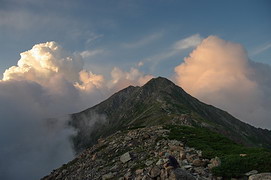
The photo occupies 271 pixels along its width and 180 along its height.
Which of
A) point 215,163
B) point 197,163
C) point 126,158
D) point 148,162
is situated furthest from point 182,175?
point 126,158

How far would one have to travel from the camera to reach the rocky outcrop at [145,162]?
23169 millimetres

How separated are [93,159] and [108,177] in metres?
11.8

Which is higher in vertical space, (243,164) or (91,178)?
(91,178)

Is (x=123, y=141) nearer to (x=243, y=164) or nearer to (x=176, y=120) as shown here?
(x=243, y=164)

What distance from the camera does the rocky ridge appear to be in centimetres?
2323

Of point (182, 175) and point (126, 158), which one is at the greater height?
point (126, 158)

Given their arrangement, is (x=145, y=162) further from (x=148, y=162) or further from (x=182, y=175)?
(x=182, y=175)

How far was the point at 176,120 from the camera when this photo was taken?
100688 millimetres

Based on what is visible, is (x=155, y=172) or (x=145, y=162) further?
(x=145, y=162)

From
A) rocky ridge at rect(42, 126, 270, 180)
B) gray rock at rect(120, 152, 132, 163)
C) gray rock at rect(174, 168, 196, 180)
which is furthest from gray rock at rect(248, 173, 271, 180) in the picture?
gray rock at rect(120, 152, 132, 163)

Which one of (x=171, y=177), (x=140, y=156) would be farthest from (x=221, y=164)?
(x=140, y=156)

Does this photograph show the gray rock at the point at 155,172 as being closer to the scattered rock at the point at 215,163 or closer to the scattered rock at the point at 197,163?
the scattered rock at the point at 197,163

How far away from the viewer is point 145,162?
3125 centimetres

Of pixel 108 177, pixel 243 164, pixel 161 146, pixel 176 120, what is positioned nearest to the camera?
pixel 243 164
